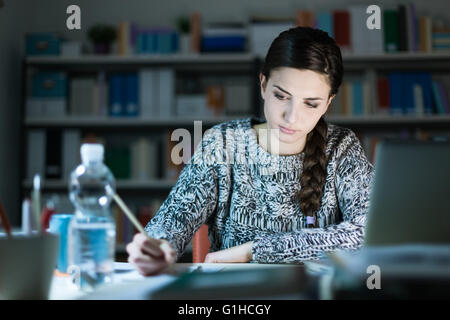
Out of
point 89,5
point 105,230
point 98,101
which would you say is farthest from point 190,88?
point 105,230

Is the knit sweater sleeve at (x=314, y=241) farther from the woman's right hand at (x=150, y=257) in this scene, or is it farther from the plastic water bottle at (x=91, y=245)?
the plastic water bottle at (x=91, y=245)

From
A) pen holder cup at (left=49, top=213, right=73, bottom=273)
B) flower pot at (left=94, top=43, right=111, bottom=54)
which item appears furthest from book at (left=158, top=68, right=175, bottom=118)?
pen holder cup at (left=49, top=213, right=73, bottom=273)

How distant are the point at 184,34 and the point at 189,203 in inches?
78.9

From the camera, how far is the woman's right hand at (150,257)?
783 millimetres

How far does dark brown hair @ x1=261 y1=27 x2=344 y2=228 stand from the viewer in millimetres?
1201

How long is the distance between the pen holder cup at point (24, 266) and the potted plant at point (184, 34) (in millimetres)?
2517

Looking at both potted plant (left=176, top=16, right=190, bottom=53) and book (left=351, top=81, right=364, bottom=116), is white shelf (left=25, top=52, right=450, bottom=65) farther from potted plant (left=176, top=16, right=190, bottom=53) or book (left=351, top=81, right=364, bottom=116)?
book (left=351, top=81, right=364, bottom=116)

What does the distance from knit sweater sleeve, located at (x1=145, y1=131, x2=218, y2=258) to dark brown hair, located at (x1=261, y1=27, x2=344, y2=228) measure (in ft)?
0.76

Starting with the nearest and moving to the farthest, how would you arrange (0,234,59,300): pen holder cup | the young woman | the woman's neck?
(0,234,59,300): pen holder cup → the young woman → the woman's neck

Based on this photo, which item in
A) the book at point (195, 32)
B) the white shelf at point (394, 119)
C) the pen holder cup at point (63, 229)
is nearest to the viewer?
the pen holder cup at point (63, 229)

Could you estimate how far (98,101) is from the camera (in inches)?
117

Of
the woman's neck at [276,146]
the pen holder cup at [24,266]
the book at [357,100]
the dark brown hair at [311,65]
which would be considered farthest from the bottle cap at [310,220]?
the book at [357,100]
